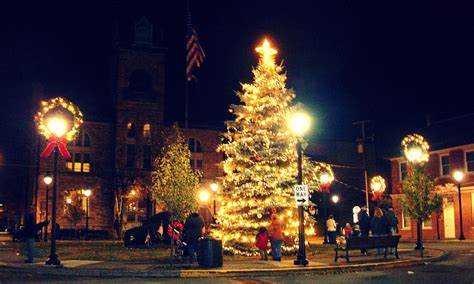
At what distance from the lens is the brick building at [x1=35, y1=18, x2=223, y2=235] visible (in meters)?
53.0

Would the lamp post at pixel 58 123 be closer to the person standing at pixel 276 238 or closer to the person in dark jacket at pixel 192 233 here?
the person in dark jacket at pixel 192 233

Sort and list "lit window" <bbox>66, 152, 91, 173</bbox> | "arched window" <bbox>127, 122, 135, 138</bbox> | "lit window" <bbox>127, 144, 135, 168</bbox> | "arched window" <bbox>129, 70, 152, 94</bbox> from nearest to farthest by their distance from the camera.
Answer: "lit window" <bbox>66, 152, 91, 173</bbox> < "lit window" <bbox>127, 144, 135, 168</bbox> < "arched window" <bbox>127, 122, 135, 138</bbox> < "arched window" <bbox>129, 70, 152, 94</bbox>

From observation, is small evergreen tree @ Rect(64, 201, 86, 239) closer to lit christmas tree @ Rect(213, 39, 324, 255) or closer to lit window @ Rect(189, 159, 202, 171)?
lit window @ Rect(189, 159, 202, 171)

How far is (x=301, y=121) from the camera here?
1898 centimetres

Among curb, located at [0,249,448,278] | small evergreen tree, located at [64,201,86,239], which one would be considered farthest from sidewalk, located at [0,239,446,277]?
small evergreen tree, located at [64,201,86,239]

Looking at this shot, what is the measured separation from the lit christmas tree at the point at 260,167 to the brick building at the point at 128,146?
94.5 ft

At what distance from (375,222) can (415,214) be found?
147 inches

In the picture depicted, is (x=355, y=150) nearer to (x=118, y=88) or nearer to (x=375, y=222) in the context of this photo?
(x=118, y=88)

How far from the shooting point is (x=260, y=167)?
2345cm

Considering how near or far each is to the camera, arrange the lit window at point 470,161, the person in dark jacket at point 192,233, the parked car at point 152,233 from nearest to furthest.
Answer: the person in dark jacket at point 192,233
the parked car at point 152,233
the lit window at point 470,161

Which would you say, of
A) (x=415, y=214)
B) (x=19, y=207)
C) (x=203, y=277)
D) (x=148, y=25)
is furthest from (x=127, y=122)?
(x=203, y=277)

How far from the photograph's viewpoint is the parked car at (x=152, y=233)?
27625 millimetres

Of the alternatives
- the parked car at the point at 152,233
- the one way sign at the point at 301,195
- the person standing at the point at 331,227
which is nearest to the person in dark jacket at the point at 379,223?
the one way sign at the point at 301,195

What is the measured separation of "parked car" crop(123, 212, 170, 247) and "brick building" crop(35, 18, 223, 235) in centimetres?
2335
